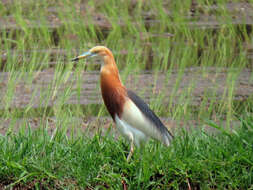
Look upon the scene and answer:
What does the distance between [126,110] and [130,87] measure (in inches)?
95.7

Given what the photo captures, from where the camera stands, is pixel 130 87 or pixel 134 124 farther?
pixel 130 87

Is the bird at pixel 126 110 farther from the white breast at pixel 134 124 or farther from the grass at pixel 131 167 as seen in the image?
the grass at pixel 131 167

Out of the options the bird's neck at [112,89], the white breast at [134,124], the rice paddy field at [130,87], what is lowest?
the rice paddy field at [130,87]

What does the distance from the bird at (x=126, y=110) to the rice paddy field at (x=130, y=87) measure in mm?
107

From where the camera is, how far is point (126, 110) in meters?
4.42

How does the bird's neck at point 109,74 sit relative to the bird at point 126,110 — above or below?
above

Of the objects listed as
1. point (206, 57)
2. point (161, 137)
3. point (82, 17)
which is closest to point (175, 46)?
point (206, 57)

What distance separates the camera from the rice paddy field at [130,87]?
4039mm

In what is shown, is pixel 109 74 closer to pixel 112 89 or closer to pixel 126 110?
pixel 112 89

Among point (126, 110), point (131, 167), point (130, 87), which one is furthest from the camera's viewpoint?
point (130, 87)

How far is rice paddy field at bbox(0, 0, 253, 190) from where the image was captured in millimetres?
4039

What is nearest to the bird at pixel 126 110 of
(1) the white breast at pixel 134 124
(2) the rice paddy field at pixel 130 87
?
(1) the white breast at pixel 134 124

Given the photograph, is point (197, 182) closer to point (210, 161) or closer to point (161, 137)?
point (210, 161)

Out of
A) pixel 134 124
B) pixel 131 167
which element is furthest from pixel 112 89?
pixel 131 167
